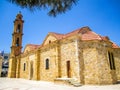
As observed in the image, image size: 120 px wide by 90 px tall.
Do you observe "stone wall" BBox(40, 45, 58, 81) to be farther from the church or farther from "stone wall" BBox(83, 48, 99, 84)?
"stone wall" BBox(83, 48, 99, 84)

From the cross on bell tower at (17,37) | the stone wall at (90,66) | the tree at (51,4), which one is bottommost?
the stone wall at (90,66)

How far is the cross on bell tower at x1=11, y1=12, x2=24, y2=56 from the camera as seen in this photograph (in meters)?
30.3

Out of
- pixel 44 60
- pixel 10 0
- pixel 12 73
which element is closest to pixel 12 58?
pixel 12 73

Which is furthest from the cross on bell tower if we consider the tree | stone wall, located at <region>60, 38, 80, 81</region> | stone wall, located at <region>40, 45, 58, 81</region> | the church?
the tree

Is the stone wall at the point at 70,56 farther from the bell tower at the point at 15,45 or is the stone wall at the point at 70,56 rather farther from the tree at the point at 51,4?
the bell tower at the point at 15,45

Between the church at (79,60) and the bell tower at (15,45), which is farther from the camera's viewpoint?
the bell tower at (15,45)

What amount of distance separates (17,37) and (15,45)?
1.91m

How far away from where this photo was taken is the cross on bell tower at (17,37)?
3030 centimetres

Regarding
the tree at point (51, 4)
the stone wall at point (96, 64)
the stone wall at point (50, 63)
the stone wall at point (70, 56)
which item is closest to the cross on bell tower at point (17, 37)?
the stone wall at point (50, 63)

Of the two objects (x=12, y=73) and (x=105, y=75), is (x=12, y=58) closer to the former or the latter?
(x=12, y=73)

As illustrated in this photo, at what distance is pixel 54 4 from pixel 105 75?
11413mm

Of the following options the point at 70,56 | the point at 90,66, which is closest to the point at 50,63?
the point at 70,56

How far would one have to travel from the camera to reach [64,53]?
17.0 metres

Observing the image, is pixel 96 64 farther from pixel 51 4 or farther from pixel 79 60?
pixel 51 4
